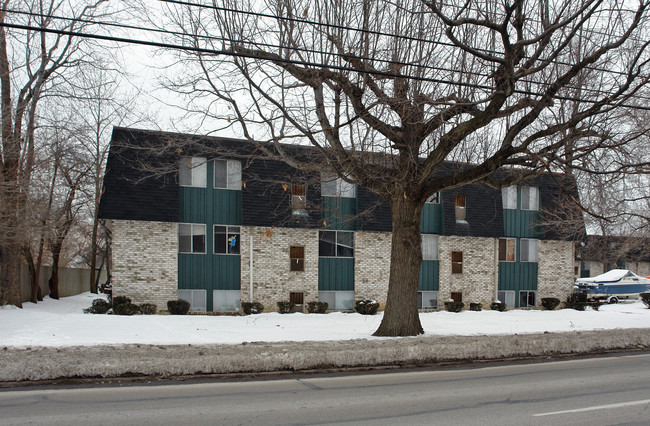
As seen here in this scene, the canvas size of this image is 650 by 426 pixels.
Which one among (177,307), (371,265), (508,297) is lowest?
(508,297)

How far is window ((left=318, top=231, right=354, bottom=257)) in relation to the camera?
88.0ft

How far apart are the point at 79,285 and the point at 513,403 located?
44660 mm

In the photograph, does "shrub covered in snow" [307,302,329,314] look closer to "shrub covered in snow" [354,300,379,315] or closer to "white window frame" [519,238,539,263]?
"shrub covered in snow" [354,300,379,315]

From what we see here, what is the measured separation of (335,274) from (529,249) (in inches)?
443

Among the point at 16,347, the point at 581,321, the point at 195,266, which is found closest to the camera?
the point at 16,347


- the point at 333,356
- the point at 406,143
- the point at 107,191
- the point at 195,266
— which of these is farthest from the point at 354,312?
the point at 333,356

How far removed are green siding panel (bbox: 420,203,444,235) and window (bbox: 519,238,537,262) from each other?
17.3 feet

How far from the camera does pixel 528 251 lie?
31125 mm

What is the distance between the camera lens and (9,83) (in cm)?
2259

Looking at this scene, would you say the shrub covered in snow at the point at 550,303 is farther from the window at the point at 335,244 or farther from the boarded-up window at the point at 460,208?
the window at the point at 335,244

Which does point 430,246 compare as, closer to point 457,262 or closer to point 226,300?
point 457,262

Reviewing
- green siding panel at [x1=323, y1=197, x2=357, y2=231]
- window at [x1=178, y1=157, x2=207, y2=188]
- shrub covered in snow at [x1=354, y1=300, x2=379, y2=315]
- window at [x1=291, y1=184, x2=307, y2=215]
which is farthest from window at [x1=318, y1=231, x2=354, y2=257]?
window at [x1=178, y1=157, x2=207, y2=188]

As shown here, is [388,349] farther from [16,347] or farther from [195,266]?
[195,266]

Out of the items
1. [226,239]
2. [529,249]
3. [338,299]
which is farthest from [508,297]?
[226,239]
